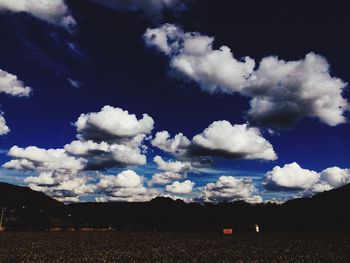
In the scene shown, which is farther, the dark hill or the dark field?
the dark hill

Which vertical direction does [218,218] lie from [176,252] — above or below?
above

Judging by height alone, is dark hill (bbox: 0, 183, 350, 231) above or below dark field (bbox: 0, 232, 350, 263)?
above

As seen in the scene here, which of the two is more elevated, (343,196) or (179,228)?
(343,196)

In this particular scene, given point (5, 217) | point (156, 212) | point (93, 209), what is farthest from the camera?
point (93, 209)

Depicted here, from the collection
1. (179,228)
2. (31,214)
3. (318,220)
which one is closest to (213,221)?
(179,228)

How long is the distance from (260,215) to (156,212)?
2116 inches

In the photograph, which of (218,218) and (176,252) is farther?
(218,218)

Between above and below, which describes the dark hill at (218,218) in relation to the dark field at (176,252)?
above

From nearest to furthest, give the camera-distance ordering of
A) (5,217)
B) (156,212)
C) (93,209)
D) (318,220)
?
(318,220) → (5,217) → (156,212) → (93,209)

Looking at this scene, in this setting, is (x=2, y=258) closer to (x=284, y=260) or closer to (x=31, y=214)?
(x=284, y=260)

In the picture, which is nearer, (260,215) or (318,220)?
(318,220)

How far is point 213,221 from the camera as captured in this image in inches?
5630

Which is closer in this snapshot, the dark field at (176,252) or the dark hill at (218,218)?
the dark field at (176,252)

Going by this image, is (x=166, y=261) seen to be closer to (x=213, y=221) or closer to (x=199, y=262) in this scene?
(x=199, y=262)
